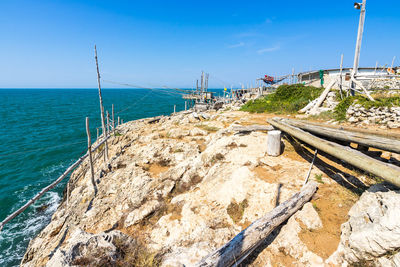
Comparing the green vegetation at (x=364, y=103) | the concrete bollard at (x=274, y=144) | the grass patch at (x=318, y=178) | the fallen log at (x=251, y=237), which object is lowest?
the fallen log at (x=251, y=237)

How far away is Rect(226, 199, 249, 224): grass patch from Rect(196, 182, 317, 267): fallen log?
1164 mm

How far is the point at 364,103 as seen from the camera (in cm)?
1020

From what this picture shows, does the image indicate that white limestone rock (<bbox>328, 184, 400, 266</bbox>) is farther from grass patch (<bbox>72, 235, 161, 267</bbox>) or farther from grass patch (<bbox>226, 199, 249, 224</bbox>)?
grass patch (<bbox>72, 235, 161, 267</bbox>)

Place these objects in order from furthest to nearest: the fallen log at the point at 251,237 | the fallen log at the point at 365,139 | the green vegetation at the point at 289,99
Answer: the green vegetation at the point at 289,99, the fallen log at the point at 365,139, the fallen log at the point at 251,237

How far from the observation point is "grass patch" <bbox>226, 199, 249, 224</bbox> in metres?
5.18

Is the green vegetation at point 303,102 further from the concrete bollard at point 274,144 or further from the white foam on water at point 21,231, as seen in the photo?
the white foam on water at point 21,231

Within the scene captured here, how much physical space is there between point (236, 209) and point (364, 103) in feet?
34.2

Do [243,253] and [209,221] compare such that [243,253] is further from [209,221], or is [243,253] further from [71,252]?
[71,252]

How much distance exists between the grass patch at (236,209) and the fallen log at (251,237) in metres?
1.16

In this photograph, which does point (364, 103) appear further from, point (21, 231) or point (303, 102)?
point (21, 231)

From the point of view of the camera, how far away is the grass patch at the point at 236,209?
518 centimetres

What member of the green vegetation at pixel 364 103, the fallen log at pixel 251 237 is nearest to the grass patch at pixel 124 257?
the fallen log at pixel 251 237

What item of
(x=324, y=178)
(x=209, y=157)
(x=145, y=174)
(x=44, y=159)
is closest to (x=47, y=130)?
(x=44, y=159)

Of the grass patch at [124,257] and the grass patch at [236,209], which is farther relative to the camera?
the grass patch at [236,209]
